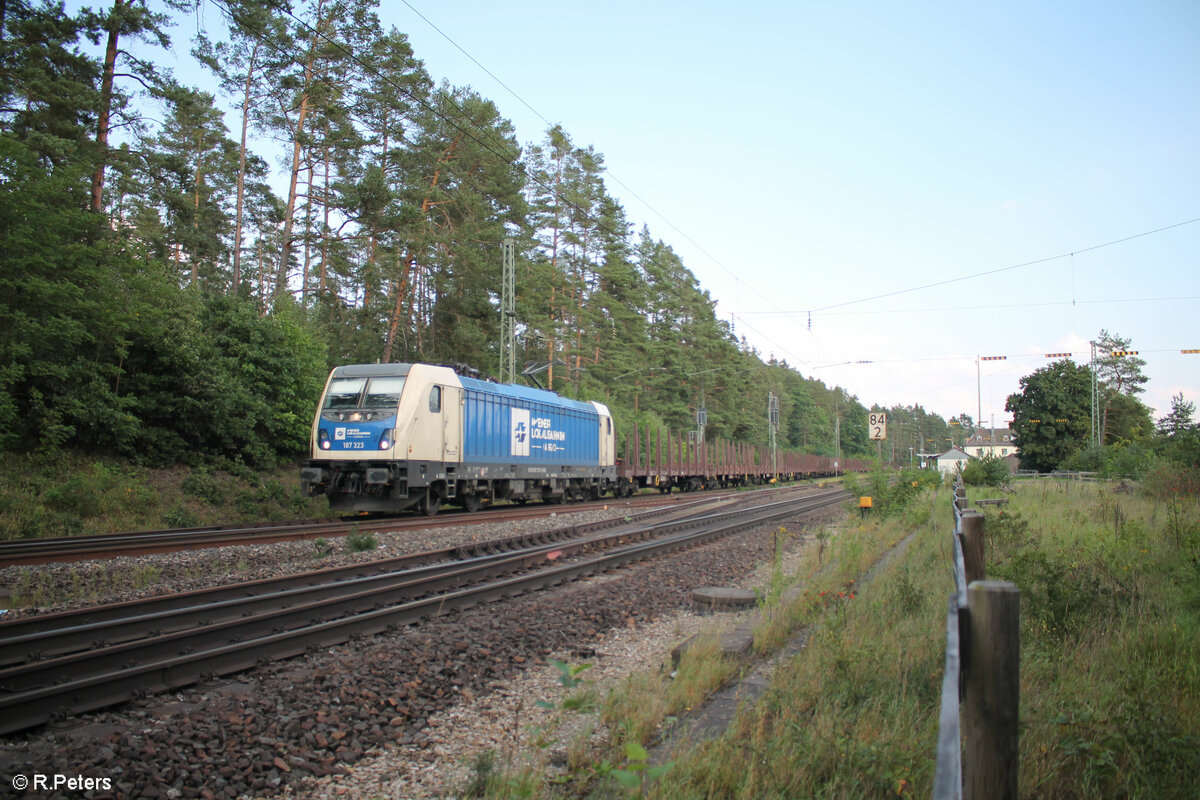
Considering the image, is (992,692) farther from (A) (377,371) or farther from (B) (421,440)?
(A) (377,371)

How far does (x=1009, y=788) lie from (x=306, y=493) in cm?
1420

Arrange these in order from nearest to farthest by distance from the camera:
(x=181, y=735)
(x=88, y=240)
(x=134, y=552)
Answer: (x=181, y=735) → (x=134, y=552) → (x=88, y=240)

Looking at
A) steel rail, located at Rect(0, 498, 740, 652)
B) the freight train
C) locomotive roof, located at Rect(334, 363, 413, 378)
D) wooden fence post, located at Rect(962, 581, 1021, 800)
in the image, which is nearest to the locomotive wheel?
the freight train

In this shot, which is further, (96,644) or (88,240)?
(88,240)

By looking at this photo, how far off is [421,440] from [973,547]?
12.5 m

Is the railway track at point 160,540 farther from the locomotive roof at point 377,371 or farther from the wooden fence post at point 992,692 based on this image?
the wooden fence post at point 992,692

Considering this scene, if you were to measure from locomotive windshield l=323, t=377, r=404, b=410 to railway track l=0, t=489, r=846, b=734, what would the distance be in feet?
17.5

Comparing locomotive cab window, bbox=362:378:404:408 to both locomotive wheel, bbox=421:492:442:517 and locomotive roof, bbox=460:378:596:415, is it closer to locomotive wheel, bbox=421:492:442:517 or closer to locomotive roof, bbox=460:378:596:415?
locomotive roof, bbox=460:378:596:415

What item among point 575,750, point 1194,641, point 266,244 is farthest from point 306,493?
point 266,244

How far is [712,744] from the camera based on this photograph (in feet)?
11.7

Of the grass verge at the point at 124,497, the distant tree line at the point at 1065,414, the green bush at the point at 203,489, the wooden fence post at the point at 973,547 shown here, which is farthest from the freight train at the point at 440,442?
the distant tree line at the point at 1065,414

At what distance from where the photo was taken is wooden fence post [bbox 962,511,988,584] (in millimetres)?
3988

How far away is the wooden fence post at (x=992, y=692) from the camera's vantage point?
76.0 inches

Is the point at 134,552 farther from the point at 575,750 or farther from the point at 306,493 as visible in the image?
the point at 575,750
